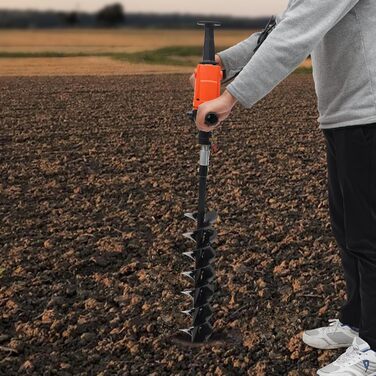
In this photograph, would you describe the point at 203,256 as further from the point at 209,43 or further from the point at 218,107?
the point at 209,43

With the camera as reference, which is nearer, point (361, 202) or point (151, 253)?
point (361, 202)

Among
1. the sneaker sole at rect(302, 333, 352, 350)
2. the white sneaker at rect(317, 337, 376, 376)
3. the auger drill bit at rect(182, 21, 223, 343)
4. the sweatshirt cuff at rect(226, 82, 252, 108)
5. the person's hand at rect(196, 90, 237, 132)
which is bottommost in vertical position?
the sneaker sole at rect(302, 333, 352, 350)

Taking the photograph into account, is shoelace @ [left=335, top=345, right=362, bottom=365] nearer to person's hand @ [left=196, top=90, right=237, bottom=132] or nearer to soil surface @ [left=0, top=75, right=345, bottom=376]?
soil surface @ [left=0, top=75, right=345, bottom=376]

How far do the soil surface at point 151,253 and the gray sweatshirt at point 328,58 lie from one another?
4.66 ft

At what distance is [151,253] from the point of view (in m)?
4.77

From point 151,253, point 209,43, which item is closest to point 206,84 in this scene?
point 209,43

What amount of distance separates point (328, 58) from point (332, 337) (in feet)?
5.09

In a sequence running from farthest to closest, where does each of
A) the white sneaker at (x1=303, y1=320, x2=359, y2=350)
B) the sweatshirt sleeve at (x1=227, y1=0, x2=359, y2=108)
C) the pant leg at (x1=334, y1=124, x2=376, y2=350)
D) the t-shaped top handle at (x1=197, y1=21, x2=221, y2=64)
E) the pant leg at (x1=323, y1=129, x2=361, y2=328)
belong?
the white sneaker at (x1=303, y1=320, x2=359, y2=350) → the pant leg at (x1=323, y1=129, x2=361, y2=328) → the t-shaped top handle at (x1=197, y1=21, x2=221, y2=64) → the pant leg at (x1=334, y1=124, x2=376, y2=350) → the sweatshirt sleeve at (x1=227, y1=0, x2=359, y2=108)

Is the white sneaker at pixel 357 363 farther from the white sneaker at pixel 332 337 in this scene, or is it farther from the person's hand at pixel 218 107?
the person's hand at pixel 218 107

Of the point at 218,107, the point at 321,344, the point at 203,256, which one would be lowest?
the point at 321,344

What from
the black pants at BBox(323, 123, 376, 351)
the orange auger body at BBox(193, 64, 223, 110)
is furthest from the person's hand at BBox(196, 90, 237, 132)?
the black pants at BBox(323, 123, 376, 351)

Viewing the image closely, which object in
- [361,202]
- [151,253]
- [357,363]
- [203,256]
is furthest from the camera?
[151,253]

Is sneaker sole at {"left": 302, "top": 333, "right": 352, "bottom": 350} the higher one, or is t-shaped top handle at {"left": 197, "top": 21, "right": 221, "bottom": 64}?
t-shaped top handle at {"left": 197, "top": 21, "right": 221, "bottom": 64}

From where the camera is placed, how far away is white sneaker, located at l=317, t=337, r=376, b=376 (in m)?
3.00
